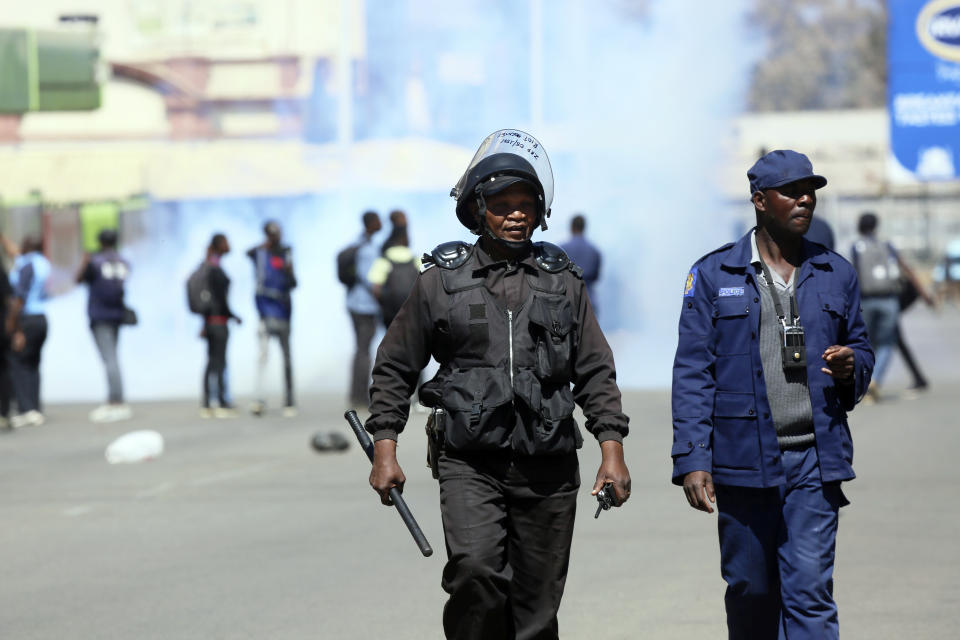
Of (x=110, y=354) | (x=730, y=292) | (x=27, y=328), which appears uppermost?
(x=730, y=292)

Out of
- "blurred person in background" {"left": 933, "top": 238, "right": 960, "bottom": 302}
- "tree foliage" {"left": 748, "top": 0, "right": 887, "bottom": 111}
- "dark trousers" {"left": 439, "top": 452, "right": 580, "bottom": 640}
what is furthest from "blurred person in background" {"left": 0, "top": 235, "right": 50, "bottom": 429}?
"tree foliage" {"left": 748, "top": 0, "right": 887, "bottom": 111}

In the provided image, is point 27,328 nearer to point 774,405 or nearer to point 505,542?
point 505,542

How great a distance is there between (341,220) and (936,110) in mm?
9418

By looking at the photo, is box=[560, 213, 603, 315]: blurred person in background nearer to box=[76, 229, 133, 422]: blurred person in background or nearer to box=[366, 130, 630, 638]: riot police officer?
box=[76, 229, 133, 422]: blurred person in background

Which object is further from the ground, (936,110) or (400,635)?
(936,110)

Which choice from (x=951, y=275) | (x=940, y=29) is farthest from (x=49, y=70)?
(x=951, y=275)

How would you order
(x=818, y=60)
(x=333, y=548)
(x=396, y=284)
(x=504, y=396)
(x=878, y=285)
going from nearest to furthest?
(x=504, y=396) → (x=333, y=548) → (x=396, y=284) → (x=878, y=285) → (x=818, y=60)

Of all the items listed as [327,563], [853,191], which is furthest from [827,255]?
[853,191]

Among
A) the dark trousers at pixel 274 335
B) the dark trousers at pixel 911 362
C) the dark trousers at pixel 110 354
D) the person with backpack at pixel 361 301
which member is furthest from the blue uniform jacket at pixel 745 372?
the dark trousers at pixel 110 354

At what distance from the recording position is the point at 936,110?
22359 millimetres

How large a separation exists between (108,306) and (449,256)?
11.2 meters

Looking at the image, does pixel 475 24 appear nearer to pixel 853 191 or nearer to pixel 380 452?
pixel 380 452

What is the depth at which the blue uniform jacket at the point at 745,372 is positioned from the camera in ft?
15.1

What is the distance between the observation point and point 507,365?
14.8ft
